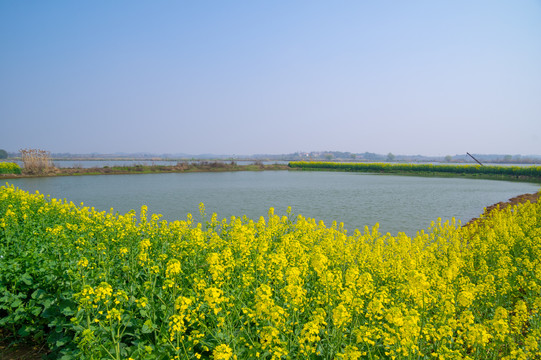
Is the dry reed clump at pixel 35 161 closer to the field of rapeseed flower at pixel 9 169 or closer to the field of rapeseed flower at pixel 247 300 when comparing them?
the field of rapeseed flower at pixel 9 169

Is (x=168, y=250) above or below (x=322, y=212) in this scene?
above

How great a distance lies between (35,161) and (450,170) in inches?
2459

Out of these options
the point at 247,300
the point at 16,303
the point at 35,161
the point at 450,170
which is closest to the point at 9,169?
the point at 35,161

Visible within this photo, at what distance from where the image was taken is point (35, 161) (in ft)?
Answer: 126

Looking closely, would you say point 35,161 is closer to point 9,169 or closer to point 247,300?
point 9,169

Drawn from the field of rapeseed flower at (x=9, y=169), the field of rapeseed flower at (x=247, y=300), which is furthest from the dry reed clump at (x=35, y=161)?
the field of rapeseed flower at (x=247, y=300)

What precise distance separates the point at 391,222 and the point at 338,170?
5455cm

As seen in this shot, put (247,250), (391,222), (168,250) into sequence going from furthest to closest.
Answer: (391,222)
(168,250)
(247,250)

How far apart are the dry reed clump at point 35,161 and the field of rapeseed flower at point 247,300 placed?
38438 millimetres

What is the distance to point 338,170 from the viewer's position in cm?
6869

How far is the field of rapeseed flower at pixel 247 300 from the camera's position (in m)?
3.01

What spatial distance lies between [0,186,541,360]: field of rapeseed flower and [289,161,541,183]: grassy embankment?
50.3 metres

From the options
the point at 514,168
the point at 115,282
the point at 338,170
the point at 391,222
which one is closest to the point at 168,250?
the point at 115,282

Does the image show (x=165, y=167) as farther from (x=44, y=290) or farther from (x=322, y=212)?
(x=44, y=290)
